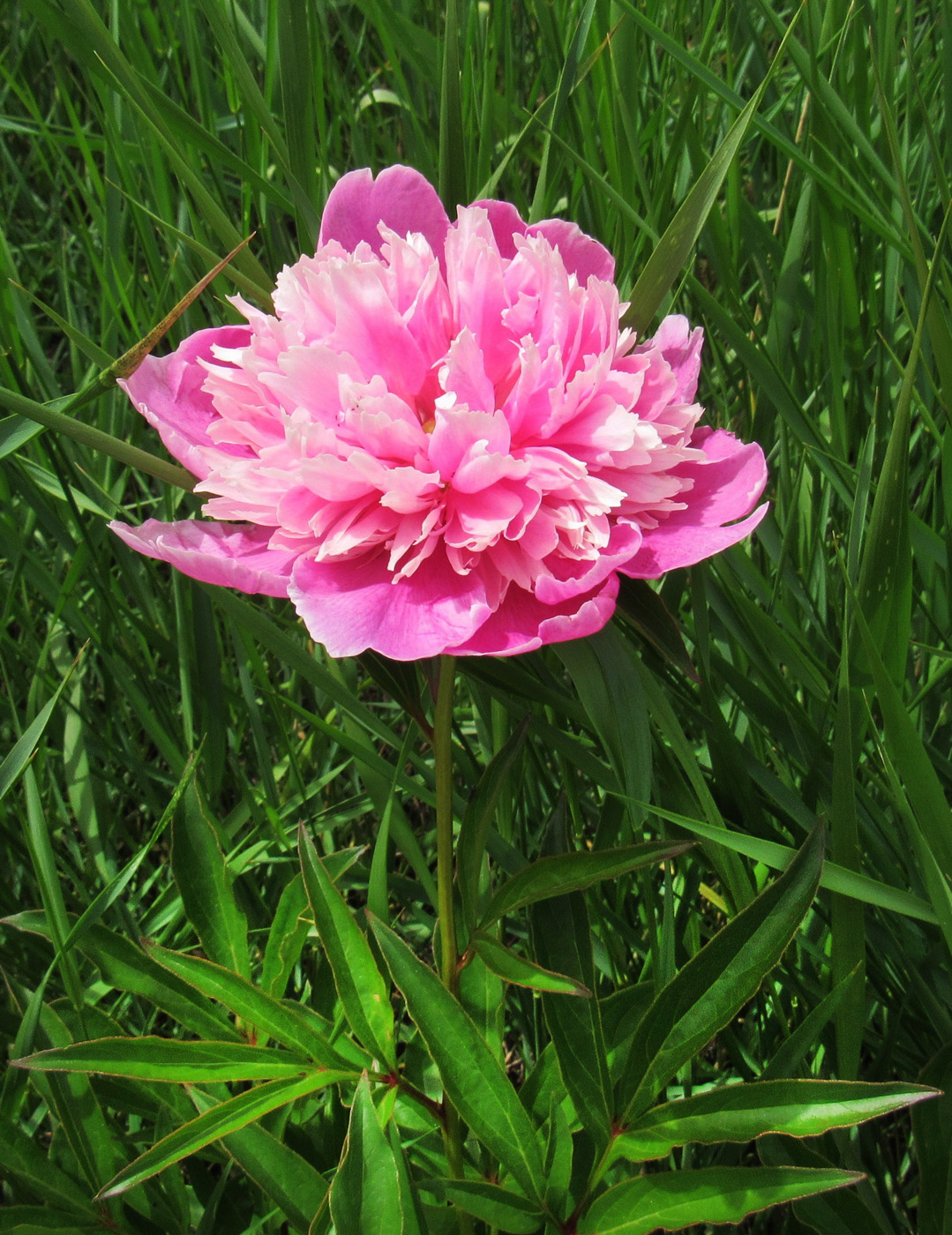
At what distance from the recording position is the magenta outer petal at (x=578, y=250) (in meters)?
0.60

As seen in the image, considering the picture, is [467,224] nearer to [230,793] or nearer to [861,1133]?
[861,1133]

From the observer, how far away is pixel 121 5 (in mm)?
849

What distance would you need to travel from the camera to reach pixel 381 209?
2.02 ft

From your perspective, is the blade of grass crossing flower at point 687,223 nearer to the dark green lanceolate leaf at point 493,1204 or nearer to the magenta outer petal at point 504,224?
the magenta outer petal at point 504,224

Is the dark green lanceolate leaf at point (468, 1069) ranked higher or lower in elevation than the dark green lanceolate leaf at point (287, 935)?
higher

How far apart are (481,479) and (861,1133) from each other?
1.57ft

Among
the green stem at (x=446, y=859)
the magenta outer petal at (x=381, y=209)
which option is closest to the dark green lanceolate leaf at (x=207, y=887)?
the green stem at (x=446, y=859)

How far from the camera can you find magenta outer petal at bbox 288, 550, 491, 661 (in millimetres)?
459

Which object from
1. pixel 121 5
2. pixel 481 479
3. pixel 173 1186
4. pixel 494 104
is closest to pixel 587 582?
pixel 481 479

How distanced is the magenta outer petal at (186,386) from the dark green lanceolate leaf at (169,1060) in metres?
0.28

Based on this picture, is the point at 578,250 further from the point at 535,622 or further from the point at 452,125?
the point at 535,622

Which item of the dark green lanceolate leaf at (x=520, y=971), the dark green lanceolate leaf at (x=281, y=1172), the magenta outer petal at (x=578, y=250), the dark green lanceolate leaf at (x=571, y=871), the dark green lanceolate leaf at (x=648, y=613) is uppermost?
the magenta outer petal at (x=578, y=250)

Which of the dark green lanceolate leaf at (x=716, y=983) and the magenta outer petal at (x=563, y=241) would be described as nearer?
the dark green lanceolate leaf at (x=716, y=983)

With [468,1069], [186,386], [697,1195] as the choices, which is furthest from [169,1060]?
[186,386]
